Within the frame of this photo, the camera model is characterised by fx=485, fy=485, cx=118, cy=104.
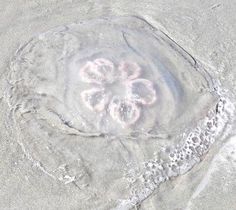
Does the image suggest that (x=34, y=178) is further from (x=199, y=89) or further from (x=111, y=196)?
(x=199, y=89)

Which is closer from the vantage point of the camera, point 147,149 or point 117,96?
point 147,149


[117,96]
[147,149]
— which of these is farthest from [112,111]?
[147,149]

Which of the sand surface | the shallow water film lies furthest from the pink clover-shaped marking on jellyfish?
the sand surface

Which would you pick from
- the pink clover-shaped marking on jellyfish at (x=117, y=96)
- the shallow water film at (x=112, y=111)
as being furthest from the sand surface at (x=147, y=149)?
the pink clover-shaped marking on jellyfish at (x=117, y=96)

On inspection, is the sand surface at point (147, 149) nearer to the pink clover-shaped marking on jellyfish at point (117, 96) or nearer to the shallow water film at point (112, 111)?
the shallow water film at point (112, 111)

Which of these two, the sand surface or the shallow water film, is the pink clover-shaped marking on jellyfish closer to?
the shallow water film

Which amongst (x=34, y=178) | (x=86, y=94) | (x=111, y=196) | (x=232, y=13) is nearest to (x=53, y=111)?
(x=86, y=94)

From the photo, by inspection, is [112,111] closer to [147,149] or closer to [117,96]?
[117,96]
